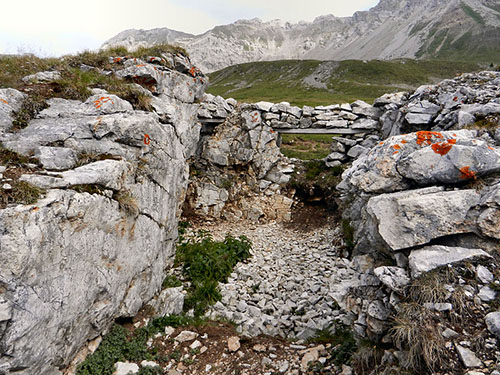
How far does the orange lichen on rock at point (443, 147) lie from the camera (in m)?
5.51

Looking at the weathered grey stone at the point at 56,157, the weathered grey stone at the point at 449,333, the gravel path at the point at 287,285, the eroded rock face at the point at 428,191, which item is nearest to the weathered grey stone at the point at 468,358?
the weathered grey stone at the point at 449,333

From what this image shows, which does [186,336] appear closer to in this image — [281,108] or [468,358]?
[468,358]

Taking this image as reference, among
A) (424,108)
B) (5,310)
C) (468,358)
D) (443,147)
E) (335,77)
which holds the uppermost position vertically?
(335,77)

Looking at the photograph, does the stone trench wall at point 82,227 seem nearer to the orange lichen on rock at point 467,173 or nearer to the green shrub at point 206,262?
the green shrub at point 206,262

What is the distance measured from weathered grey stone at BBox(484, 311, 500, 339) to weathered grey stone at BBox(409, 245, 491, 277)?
0.87 meters

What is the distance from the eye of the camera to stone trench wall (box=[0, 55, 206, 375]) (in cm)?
456

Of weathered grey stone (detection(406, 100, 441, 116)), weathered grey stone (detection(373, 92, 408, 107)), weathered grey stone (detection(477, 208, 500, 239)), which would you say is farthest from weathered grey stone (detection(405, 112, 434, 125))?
weathered grey stone (detection(477, 208, 500, 239))

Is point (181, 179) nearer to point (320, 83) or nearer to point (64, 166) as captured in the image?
point (64, 166)

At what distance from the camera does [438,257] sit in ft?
14.6

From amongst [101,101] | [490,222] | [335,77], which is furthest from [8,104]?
[335,77]

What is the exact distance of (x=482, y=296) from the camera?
12.6 feet

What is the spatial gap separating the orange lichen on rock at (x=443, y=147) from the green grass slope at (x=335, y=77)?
75076mm

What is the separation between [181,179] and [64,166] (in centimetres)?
501

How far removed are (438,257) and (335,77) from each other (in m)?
108
